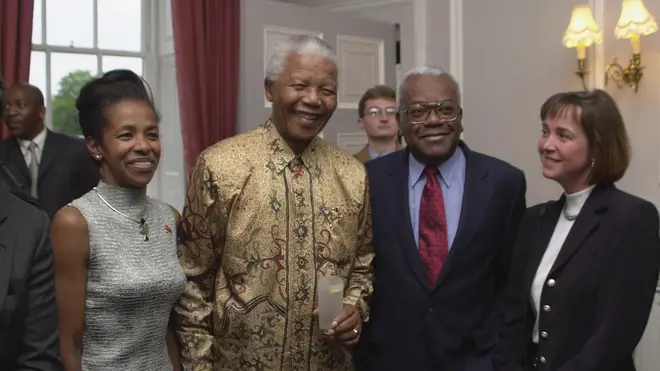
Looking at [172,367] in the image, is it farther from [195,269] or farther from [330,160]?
[330,160]

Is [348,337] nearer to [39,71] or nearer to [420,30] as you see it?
[39,71]

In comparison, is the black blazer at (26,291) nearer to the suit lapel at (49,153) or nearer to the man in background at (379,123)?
the suit lapel at (49,153)

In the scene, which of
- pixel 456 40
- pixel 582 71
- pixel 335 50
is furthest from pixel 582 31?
pixel 335 50

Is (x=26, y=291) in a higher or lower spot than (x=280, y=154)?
lower

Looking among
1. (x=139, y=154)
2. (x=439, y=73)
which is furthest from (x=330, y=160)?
(x=139, y=154)

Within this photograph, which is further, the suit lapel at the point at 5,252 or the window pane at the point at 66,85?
the window pane at the point at 66,85

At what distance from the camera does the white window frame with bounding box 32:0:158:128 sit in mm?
3863

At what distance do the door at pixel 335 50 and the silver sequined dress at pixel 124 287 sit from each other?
234cm

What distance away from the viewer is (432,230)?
2045mm

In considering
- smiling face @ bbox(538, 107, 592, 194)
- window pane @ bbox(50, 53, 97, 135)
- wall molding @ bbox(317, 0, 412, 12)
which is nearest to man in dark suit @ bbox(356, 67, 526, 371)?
smiling face @ bbox(538, 107, 592, 194)

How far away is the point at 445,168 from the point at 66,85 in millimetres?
2593

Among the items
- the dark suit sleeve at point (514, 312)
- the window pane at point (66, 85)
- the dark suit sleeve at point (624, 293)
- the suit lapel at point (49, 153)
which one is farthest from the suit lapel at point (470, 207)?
the window pane at point (66, 85)

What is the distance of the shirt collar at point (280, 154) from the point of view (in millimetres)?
1899

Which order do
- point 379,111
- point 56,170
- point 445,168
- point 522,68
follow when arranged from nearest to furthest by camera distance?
point 445,168
point 56,170
point 379,111
point 522,68
